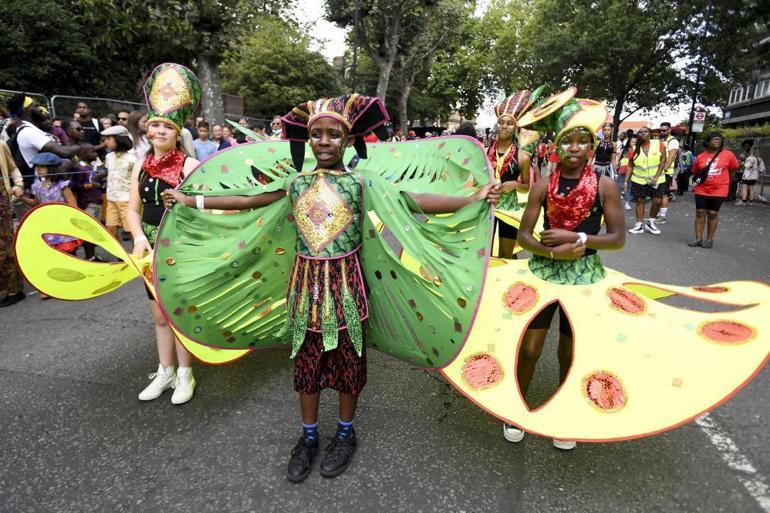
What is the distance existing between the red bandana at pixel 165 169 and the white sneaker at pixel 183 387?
121 cm

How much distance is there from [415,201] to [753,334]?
167cm

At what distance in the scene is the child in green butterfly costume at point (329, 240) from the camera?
7.17ft

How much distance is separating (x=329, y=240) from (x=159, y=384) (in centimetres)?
178

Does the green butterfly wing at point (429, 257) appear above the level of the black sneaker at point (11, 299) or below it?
above

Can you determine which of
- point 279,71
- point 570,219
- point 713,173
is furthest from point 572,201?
point 279,71

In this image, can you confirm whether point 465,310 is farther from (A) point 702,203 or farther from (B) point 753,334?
(A) point 702,203

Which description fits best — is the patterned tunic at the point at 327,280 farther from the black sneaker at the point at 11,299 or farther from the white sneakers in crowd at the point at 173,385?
the black sneaker at the point at 11,299

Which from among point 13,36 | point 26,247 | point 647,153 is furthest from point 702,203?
point 13,36

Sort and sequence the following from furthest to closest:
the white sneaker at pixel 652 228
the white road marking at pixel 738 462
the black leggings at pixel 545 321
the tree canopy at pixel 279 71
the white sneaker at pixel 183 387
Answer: the tree canopy at pixel 279 71 < the white sneaker at pixel 652 228 < the white sneaker at pixel 183 387 < the black leggings at pixel 545 321 < the white road marking at pixel 738 462

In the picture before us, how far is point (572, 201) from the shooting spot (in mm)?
2453

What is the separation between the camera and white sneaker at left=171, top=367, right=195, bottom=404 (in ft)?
9.97

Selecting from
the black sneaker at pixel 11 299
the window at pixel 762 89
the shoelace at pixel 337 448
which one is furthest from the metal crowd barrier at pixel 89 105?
the window at pixel 762 89

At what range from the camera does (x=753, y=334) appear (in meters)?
2.18

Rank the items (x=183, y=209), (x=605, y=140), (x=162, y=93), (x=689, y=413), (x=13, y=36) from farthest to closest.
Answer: (x=13, y=36)
(x=605, y=140)
(x=162, y=93)
(x=183, y=209)
(x=689, y=413)
